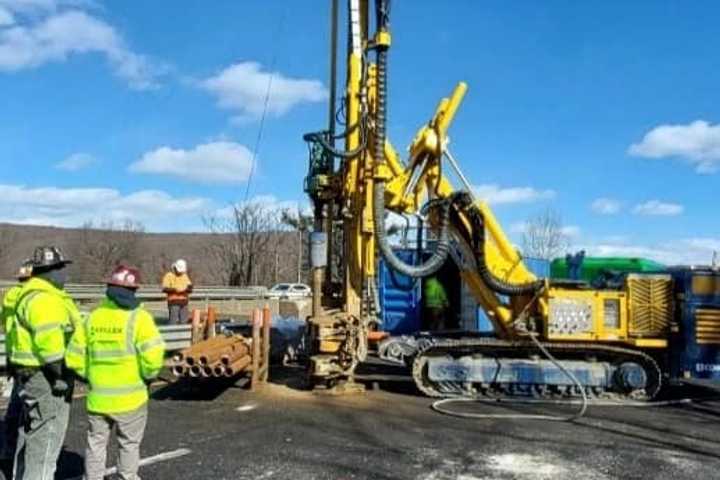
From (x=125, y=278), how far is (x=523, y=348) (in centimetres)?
815

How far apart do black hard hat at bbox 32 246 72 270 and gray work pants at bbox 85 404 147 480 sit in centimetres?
141

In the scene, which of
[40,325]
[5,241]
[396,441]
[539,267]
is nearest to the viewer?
[40,325]

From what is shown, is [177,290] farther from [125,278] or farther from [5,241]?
[5,241]

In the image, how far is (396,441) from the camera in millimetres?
9102

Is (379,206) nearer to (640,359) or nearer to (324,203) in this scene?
(324,203)

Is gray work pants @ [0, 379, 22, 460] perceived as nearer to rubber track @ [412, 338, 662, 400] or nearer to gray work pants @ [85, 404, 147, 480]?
gray work pants @ [85, 404, 147, 480]

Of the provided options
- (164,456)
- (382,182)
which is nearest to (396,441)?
(164,456)

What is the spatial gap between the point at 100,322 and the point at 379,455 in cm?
359

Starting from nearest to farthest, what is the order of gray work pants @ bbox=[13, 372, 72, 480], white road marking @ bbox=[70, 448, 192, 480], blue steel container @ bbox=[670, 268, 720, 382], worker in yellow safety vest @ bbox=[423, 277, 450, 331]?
gray work pants @ bbox=[13, 372, 72, 480] → white road marking @ bbox=[70, 448, 192, 480] → blue steel container @ bbox=[670, 268, 720, 382] → worker in yellow safety vest @ bbox=[423, 277, 450, 331]

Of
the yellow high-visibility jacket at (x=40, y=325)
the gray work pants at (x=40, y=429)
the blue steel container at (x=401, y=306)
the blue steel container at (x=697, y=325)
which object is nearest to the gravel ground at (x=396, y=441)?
the blue steel container at (x=697, y=325)

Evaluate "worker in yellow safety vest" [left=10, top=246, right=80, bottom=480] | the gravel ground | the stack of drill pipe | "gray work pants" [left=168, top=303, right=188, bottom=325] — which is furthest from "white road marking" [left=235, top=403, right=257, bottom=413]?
"gray work pants" [left=168, top=303, right=188, bottom=325]

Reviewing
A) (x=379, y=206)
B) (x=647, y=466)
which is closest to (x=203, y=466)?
(x=647, y=466)

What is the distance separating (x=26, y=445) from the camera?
6363 mm

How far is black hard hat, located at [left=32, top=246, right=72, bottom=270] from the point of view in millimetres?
6652
